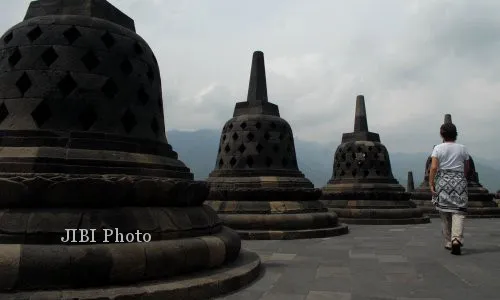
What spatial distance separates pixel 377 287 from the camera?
174 inches

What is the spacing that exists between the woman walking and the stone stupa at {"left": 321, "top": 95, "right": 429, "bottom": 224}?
7021 millimetres

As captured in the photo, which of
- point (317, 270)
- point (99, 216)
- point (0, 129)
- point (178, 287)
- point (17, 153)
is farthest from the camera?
point (317, 270)

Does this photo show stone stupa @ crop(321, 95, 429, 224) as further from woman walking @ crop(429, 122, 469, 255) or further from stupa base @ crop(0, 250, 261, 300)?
stupa base @ crop(0, 250, 261, 300)

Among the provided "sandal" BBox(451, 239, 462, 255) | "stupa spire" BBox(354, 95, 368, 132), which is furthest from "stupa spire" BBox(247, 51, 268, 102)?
"sandal" BBox(451, 239, 462, 255)

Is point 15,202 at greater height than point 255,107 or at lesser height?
lesser

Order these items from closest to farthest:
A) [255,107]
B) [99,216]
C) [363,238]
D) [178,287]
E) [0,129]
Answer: [178,287]
[99,216]
[0,129]
[363,238]
[255,107]

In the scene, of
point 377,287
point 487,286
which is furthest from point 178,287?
point 487,286

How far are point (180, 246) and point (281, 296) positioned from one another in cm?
104

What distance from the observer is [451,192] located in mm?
6086

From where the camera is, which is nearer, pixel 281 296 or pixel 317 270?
pixel 281 296

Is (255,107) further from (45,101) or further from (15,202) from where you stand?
(15,202)

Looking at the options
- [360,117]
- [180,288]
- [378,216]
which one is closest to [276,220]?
[378,216]

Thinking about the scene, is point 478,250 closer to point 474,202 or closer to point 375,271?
point 375,271

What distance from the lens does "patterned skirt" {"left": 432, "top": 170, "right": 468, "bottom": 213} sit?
6.04 meters
